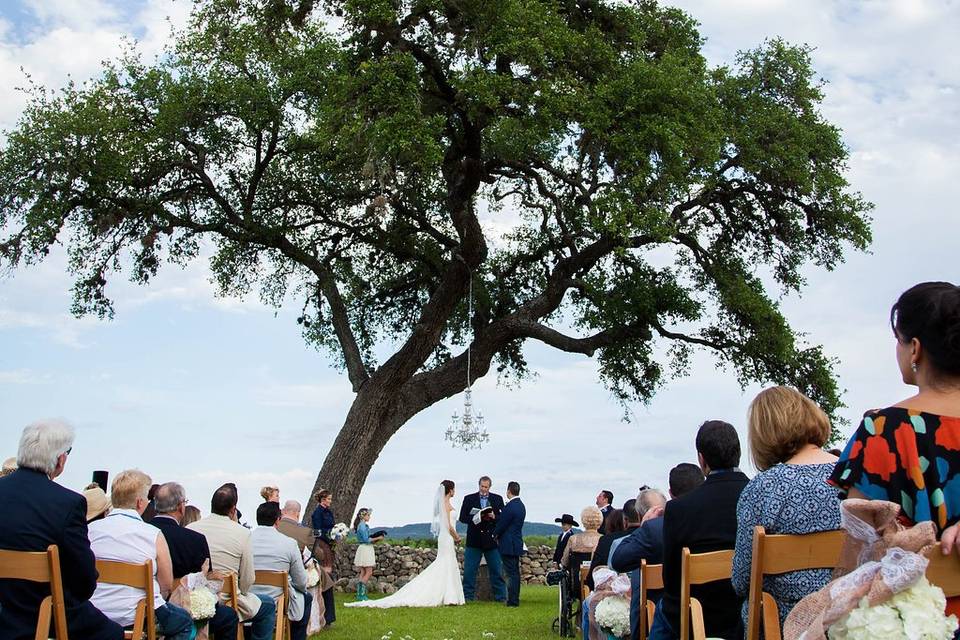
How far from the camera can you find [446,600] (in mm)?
15727

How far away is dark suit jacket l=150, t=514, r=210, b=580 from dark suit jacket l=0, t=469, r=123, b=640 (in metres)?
1.30

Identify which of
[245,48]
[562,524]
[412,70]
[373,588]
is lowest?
[373,588]

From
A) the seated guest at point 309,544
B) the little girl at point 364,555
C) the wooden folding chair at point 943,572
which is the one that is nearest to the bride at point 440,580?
the little girl at point 364,555

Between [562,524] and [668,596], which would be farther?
[562,524]

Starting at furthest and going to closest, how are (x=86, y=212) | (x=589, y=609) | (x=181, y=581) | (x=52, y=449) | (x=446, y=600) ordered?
(x=86, y=212) < (x=446, y=600) < (x=589, y=609) < (x=181, y=581) < (x=52, y=449)

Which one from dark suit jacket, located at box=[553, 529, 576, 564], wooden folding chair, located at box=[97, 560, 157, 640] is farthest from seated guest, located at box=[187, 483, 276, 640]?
dark suit jacket, located at box=[553, 529, 576, 564]

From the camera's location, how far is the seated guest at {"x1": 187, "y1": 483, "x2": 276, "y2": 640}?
6.90 metres

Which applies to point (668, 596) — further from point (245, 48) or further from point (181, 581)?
point (245, 48)

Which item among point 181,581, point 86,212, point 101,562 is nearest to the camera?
point 101,562

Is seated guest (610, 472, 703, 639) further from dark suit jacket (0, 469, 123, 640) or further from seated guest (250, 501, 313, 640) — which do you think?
dark suit jacket (0, 469, 123, 640)

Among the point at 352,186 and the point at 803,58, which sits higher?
the point at 803,58

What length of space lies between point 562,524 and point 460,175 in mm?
6938

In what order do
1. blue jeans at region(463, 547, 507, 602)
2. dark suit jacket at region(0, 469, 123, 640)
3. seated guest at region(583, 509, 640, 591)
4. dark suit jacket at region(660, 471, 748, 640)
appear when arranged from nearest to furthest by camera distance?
dark suit jacket at region(0, 469, 123, 640) < dark suit jacket at region(660, 471, 748, 640) < seated guest at region(583, 509, 640, 591) < blue jeans at region(463, 547, 507, 602)

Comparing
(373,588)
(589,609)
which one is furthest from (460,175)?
(589,609)
